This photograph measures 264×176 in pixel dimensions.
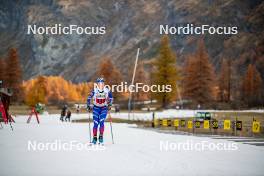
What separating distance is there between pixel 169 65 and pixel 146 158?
204 ft

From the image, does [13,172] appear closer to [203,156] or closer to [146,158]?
[146,158]

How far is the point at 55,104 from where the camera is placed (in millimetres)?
87875

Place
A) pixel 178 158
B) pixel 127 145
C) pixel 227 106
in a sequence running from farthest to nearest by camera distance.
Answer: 1. pixel 227 106
2. pixel 127 145
3. pixel 178 158

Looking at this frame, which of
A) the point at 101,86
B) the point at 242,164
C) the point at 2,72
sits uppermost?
the point at 2,72

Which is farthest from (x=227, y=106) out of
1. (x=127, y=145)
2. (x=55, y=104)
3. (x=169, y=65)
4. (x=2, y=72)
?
(x=127, y=145)
